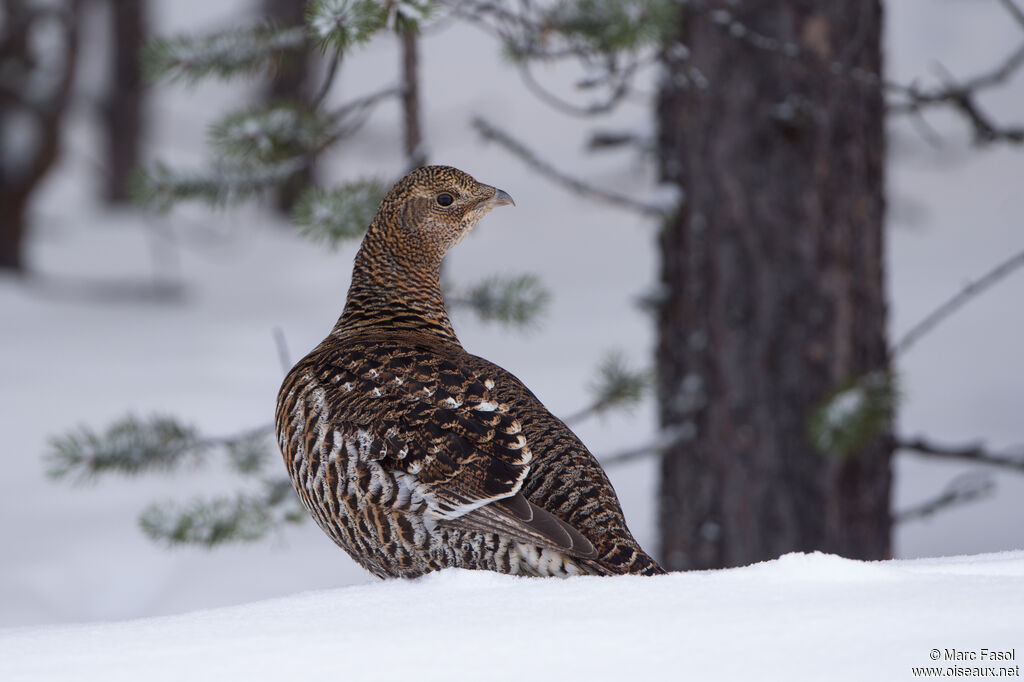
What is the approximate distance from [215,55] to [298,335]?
9.87 meters

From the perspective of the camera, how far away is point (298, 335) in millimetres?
13820

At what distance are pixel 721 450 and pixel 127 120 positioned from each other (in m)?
15.8

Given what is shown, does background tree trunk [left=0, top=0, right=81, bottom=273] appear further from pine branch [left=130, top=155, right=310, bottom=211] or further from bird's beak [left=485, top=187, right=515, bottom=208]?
bird's beak [left=485, top=187, right=515, bottom=208]

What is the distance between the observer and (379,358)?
3.16 metres

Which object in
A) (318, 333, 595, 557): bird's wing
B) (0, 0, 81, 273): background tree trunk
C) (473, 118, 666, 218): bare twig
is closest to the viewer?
(318, 333, 595, 557): bird's wing

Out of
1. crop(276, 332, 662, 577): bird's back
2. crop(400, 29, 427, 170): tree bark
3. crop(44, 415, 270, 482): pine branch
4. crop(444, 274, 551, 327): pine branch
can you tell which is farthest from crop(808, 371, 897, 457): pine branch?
crop(44, 415, 270, 482): pine branch

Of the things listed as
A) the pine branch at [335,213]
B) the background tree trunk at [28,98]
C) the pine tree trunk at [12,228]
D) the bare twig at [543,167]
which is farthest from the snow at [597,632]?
the pine tree trunk at [12,228]

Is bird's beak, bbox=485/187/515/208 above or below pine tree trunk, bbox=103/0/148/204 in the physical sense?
below

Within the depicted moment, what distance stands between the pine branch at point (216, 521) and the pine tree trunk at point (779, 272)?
1.98 meters

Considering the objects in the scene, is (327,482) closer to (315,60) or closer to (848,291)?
(848,291)

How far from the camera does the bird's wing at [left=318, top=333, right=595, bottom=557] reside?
285 centimetres

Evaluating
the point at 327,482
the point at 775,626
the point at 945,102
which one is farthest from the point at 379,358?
the point at 945,102

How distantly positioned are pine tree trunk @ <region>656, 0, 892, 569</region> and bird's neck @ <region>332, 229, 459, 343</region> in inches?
73.7

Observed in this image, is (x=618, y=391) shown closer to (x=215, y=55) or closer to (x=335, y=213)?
(x=335, y=213)
